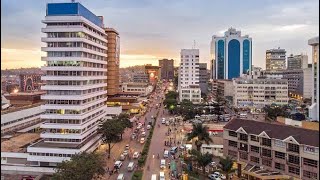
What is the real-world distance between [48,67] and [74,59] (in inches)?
111

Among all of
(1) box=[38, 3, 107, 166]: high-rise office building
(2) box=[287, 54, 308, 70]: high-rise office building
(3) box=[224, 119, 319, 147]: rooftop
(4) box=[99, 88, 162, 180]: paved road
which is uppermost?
(2) box=[287, 54, 308, 70]: high-rise office building

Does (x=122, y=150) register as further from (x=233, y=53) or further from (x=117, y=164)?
(x=233, y=53)

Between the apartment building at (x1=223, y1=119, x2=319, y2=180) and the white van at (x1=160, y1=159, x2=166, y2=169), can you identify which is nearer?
the apartment building at (x1=223, y1=119, x2=319, y2=180)

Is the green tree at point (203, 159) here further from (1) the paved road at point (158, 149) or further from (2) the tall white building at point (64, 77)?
(2) the tall white building at point (64, 77)

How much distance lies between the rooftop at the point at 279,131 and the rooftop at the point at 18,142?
2217cm

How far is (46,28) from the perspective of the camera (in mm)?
38844

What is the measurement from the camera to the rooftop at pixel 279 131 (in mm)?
30953

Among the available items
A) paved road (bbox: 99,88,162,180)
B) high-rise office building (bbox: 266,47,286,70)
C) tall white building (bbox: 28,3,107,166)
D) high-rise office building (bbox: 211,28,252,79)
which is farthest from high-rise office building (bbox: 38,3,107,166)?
high-rise office building (bbox: 266,47,286,70)

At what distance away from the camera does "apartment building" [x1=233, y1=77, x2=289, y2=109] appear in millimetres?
92125

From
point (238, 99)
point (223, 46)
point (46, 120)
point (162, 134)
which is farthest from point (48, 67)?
point (223, 46)

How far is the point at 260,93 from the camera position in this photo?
93000 millimetres

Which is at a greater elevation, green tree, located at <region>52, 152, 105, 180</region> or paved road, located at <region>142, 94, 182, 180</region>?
green tree, located at <region>52, 152, 105, 180</region>

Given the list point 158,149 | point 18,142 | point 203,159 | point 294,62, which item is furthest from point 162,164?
point 294,62

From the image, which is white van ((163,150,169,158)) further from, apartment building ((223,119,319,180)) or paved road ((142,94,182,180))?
apartment building ((223,119,319,180))
